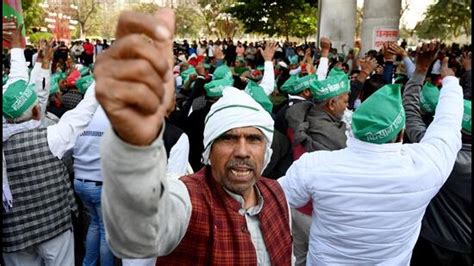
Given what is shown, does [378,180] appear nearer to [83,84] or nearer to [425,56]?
[425,56]

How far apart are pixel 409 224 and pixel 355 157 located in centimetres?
44

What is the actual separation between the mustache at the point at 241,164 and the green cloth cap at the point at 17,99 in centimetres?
174

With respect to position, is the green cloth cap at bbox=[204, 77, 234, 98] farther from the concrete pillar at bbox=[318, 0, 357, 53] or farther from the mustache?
the concrete pillar at bbox=[318, 0, 357, 53]

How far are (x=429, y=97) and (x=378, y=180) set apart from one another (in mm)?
1639

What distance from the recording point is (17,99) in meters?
3.02

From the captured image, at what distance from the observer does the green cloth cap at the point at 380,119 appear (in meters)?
2.28

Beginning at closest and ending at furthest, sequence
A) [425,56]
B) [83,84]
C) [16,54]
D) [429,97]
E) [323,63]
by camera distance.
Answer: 1. [425,56]
2. [429,97]
3. [16,54]
4. [83,84]
5. [323,63]

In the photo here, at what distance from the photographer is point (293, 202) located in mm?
2518

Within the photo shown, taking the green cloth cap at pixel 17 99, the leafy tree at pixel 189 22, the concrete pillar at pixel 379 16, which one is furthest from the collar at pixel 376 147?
the leafy tree at pixel 189 22

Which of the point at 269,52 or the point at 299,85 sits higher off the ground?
the point at 269,52

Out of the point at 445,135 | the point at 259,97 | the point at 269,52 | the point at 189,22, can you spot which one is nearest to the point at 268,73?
the point at 269,52

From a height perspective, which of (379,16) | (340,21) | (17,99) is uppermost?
(379,16)

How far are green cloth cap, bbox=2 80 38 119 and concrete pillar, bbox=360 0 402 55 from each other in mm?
14206

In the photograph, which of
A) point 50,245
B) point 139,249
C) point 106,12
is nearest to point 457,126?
point 139,249
